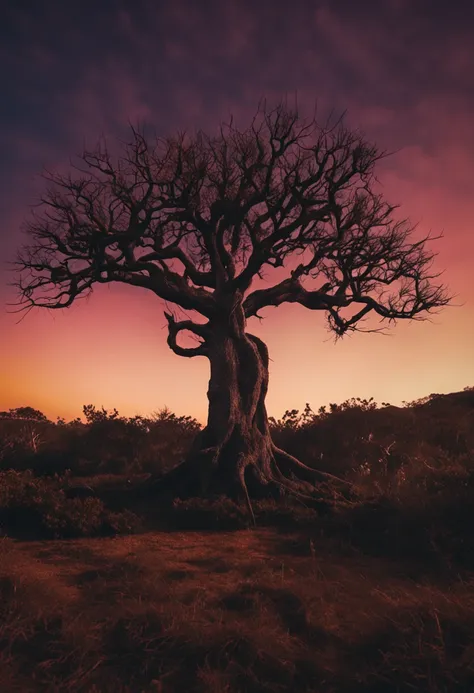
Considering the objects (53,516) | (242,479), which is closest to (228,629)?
(53,516)

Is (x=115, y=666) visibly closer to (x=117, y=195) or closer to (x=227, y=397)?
(x=227, y=397)

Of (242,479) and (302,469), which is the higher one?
(302,469)

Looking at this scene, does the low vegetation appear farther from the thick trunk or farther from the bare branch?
the bare branch

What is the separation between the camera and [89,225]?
13.3m

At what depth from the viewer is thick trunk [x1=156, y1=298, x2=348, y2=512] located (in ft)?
39.7

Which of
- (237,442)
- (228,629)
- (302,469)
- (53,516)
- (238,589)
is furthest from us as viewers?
(302,469)

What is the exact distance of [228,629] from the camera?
14.5ft

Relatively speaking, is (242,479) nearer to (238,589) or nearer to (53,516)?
(53,516)

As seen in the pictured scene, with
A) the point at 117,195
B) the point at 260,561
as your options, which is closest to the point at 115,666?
the point at 260,561

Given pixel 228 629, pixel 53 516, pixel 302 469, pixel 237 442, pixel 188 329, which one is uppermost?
pixel 188 329

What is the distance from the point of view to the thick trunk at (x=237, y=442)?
12.1m

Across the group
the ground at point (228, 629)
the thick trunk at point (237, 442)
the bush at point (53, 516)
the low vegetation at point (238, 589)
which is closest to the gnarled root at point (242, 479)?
the thick trunk at point (237, 442)

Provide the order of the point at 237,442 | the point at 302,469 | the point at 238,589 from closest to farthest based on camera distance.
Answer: the point at 238,589 < the point at 237,442 < the point at 302,469

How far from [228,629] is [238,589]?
4.22 feet
